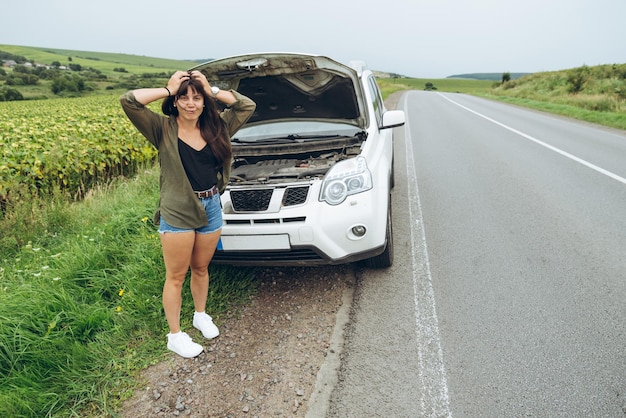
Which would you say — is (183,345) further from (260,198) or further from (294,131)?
(294,131)

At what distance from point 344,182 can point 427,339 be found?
4.42 feet

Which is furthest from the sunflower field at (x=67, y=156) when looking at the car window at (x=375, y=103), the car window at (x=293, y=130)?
the car window at (x=375, y=103)

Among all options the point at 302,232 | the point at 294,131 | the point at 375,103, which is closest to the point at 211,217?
the point at 302,232

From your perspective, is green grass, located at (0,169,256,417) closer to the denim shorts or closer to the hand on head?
the denim shorts

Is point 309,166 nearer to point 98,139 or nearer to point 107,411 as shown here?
point 107,411

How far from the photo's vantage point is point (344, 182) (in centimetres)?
319

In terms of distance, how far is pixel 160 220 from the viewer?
2.57 metres

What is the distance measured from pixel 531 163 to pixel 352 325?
20.9ft

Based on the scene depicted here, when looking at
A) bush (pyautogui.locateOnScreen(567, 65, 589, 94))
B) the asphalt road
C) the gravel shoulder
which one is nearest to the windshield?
the asphalt road

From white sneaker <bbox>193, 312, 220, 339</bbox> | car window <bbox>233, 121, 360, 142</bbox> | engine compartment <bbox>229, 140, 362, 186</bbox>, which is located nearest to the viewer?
white sneaker <bbox>193, 312, 220, 339</bbox>

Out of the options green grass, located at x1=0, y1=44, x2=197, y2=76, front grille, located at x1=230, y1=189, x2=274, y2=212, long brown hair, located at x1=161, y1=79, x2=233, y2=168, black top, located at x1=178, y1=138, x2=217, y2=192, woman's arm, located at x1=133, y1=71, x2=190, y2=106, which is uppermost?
green grass, located at x1=0, y1=44, x2=197, y2=76

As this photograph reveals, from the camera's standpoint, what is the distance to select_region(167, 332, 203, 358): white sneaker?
2.67m

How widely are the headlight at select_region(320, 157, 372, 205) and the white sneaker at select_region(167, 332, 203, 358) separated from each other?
4.63 ft

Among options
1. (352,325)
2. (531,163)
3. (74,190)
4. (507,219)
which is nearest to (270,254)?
(352,325)
